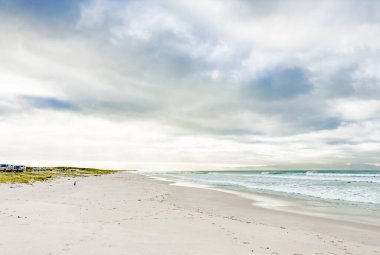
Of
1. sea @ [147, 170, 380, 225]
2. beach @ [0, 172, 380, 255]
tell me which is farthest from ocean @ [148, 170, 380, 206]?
beach @ [0, 172, 380, 255]

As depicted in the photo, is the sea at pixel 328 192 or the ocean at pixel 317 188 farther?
the ocean at pixel 317 188

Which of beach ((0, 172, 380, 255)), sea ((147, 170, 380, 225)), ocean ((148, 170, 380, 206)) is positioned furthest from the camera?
ocean ((148, 170, 380, 206))

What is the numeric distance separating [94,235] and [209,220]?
7.39 m

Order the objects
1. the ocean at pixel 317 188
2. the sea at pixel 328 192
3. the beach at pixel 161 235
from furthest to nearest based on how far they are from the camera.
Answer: the ocean at pixel 317 188
the sea at pixel 328 192
the beach at pixel 161 235

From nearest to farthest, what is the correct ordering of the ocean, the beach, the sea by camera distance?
the beach < the sea < the ocean

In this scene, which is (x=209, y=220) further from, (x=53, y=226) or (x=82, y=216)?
(x=53, y=226)

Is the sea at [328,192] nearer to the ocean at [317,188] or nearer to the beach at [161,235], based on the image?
the ocean at [317,188]

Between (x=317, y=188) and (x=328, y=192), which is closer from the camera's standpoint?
(x=328, y=192)

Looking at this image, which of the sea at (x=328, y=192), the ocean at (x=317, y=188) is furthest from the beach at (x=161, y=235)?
the ocean at (x=317, y=188)

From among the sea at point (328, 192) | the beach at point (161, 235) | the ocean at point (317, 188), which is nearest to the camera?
the beach at point (161, 235)

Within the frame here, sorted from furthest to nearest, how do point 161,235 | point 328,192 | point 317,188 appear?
point 317,188
point 328,192
point 161,235

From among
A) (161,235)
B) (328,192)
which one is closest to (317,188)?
(328,192)

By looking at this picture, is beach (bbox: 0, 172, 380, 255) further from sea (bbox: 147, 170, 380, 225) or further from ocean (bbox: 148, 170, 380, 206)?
ocean (bbox: 148, 170, 380, 206)

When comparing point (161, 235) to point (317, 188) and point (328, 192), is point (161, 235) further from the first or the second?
point (317, 188)
